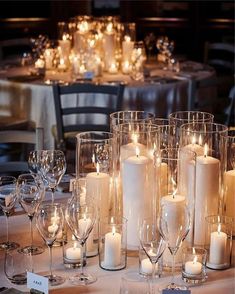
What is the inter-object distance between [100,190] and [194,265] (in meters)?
0.37

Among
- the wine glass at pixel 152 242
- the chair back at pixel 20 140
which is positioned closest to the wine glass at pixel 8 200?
the wine glass at pixel 152 242

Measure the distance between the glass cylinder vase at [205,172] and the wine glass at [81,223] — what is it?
0.31m

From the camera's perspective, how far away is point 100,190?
1927 mm

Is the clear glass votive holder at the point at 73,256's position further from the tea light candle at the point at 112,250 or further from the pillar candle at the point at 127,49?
the pillar candle at the point at 127,49

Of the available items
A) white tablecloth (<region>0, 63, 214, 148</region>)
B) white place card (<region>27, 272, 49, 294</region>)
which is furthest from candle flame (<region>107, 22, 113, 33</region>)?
white place card (<region>27, 272, 49, 294</region>)

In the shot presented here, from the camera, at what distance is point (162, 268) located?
175 cm

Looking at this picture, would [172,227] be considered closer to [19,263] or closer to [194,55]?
[19,263]

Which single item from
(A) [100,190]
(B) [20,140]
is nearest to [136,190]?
(A) [100,190]

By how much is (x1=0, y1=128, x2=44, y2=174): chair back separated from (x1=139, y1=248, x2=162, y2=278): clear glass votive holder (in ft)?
3.74

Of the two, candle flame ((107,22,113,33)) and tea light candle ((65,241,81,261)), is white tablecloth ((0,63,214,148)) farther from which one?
tea light candle ((65,241,81,261))

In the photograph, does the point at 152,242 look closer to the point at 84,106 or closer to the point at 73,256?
the point at 73,256

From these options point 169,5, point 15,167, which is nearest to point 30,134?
point 15,167

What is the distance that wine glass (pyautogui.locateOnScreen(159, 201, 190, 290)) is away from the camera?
1.66 meters

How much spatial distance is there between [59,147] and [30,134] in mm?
1185
